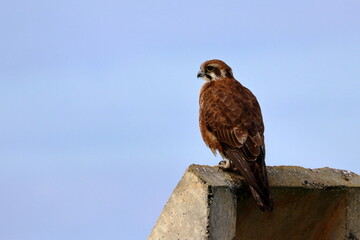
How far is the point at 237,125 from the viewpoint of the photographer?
708 centimetres

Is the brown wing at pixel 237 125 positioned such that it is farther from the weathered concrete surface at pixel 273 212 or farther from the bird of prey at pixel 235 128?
the weathered concrete surface at pixel 273 212

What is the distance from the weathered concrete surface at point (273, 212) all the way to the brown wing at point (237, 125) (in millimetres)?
180

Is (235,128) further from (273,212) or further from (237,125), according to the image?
(273,212)

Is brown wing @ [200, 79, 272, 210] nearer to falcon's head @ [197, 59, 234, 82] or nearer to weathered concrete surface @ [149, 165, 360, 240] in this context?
weathered concrete surface @ [149, 165, 360, 240]

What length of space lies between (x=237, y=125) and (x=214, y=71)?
1.57m

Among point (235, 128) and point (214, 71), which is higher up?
point (214, 71)

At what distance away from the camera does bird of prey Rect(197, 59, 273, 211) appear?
6383 mm

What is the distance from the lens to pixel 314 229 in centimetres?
646

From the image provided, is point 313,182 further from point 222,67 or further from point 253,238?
point 222,67

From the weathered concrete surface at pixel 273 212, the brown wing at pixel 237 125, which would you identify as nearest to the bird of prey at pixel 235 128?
the brown wing at pixel 237 125

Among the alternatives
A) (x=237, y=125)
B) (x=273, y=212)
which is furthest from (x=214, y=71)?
(x=273, y=212)

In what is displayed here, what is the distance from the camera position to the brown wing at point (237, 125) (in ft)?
21.3

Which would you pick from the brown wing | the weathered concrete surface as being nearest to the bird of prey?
the brown wing

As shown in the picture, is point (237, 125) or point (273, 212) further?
point (237, 125)
